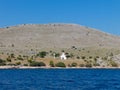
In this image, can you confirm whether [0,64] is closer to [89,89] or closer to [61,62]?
[61,62]

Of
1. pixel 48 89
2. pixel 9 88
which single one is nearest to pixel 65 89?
pixel 48 89

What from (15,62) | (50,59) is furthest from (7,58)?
(50,59)

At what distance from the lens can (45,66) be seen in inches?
7667

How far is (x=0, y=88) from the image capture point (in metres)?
69.8

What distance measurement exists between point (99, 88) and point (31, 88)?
35.4 feet

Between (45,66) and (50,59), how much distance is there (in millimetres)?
6048

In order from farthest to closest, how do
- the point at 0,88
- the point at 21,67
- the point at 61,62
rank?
the point at 61,62
the point at 21,67
the point at 0,88

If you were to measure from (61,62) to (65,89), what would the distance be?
12656cm

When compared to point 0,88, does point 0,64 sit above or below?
above

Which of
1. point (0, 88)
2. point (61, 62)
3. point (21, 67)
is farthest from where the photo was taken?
point (61, 62)

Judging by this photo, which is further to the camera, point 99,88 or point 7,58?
point 7,58

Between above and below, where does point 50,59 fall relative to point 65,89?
above

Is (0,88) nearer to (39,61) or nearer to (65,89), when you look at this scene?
(65,89)

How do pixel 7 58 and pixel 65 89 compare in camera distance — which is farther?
pixel 7 58
